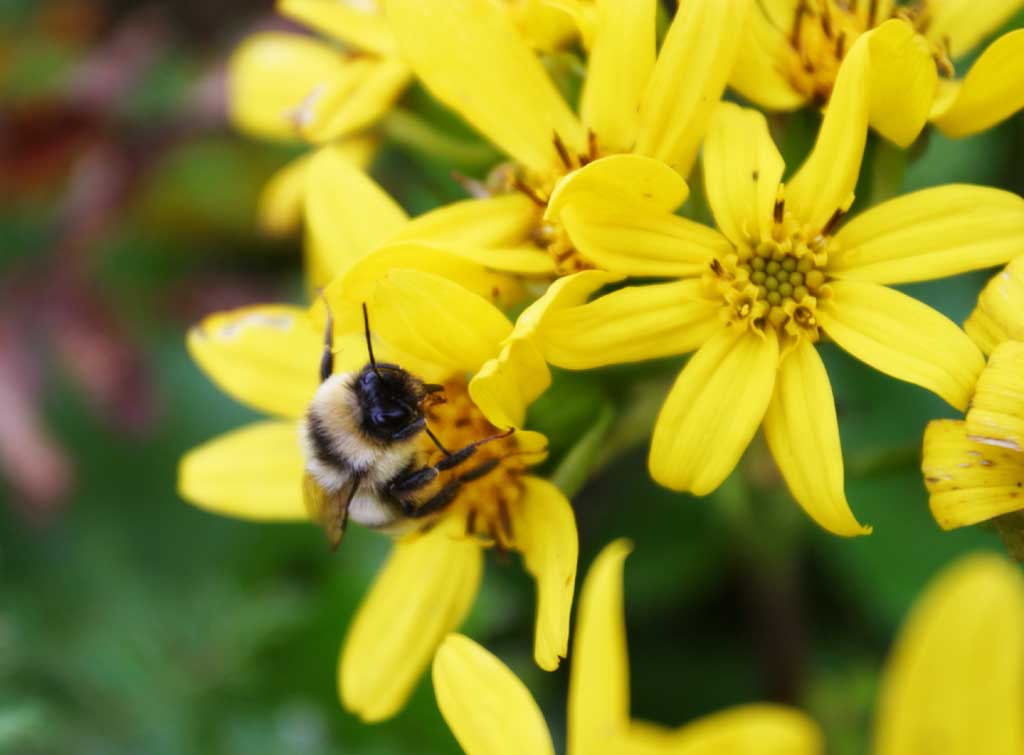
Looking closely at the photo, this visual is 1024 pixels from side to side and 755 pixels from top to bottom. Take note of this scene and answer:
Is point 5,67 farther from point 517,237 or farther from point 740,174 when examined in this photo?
point 740,174

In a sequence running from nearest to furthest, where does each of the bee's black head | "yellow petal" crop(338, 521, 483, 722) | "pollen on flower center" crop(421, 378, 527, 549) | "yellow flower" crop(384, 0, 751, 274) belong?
"yellow flower" crop(384, 0, 751, 274) < the bee's black head < "pollen on flower center" crop(421, 378, 527, 549) < "yellow petal" crop(338, 521, 483, 722)

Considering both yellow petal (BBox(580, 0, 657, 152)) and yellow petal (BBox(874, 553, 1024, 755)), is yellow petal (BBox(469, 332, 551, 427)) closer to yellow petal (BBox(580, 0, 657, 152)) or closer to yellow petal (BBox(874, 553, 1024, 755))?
yellow petal (BBox(580, 0, 657, 152))

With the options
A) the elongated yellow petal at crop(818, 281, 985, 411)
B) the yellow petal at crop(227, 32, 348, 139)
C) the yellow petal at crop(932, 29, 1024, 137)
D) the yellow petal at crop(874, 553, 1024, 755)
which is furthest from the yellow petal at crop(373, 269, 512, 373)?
the yellow petal at crop(227, 32, 348, 139)

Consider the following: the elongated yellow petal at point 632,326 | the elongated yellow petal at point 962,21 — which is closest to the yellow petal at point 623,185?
the elongated yellow petal at point 632,326

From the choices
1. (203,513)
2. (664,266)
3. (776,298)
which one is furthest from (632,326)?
(203,513)

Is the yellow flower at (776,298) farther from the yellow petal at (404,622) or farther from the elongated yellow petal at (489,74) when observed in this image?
the yellow petal at (404,622)
